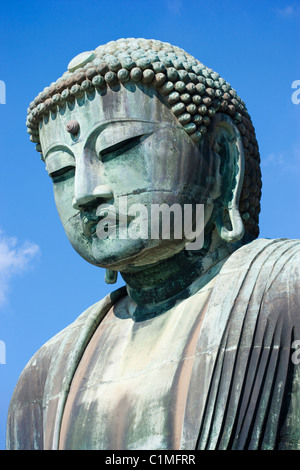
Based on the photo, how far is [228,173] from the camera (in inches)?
440

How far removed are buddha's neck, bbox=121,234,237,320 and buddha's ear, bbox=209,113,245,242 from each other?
0.72ft

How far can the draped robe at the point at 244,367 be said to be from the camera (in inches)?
380

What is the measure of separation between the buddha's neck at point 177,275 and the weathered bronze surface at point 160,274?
0.04 feet

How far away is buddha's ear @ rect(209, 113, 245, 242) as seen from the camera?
10977 millimetres

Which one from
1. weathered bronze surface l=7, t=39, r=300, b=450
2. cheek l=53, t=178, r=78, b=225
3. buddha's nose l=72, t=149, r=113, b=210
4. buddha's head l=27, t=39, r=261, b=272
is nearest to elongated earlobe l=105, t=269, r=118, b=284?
weathered bronze surface l=7, t=39, r=300, b=450

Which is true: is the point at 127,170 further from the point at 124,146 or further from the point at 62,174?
the point at 62,174

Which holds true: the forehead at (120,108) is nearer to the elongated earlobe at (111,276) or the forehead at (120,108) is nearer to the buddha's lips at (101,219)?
the buddha's lips at (101,219)

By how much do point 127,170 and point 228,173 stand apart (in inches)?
42.1

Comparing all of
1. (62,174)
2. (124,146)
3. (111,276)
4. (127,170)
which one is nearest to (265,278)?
(127,170)

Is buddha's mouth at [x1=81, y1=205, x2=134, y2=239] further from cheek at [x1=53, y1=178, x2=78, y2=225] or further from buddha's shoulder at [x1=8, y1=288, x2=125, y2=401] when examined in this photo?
buddha's shoulder at [x1=8, y1=288, x2=125, y2=401]

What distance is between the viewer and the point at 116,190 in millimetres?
10727

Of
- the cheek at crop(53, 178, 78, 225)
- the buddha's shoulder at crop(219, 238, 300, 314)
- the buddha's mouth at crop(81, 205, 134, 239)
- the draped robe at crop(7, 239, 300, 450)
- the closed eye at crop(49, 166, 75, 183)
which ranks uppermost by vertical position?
the closed eye at crop(49, 166, 75, 183)

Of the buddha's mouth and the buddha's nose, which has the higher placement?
the buddha's nose
